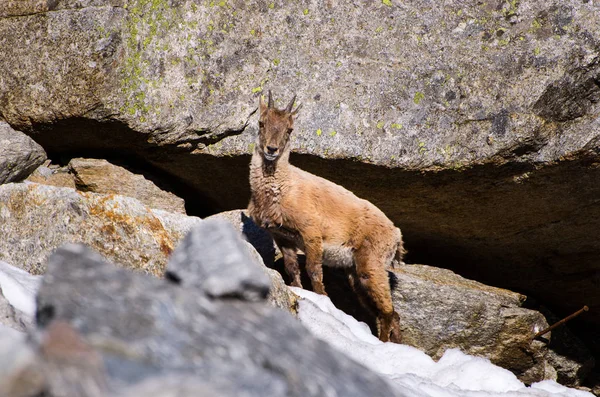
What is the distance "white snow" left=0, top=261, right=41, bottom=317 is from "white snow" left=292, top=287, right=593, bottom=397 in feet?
9.13

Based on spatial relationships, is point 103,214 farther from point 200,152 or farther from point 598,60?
point 598,60

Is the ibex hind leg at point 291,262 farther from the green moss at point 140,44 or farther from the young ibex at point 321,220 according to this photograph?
the green moss at point 140,44

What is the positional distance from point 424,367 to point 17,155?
549 centimetres

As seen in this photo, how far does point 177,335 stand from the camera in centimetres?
263

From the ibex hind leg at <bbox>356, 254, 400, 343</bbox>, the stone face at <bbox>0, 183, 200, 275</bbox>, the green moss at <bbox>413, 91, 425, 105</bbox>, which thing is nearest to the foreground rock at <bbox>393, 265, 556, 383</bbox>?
the ibex hind leg at <bbox>356, 254, 400, 343</bbox>

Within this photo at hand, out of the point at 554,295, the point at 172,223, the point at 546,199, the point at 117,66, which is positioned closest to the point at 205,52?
the point at 117,66

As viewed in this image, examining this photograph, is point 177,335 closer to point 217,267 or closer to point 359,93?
point 217,267

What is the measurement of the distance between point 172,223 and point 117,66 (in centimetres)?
276

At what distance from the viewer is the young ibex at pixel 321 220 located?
Answer: 8.87 m

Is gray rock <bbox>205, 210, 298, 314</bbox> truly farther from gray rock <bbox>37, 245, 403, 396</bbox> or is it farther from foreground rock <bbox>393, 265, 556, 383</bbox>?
gray rock <bbox>37, 245, 403, 396</bbox>

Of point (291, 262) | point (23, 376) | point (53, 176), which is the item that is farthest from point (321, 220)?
point (23, 376)

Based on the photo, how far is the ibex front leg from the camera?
29.2 feet

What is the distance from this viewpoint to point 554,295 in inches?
423

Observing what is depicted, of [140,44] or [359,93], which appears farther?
[140,44]
